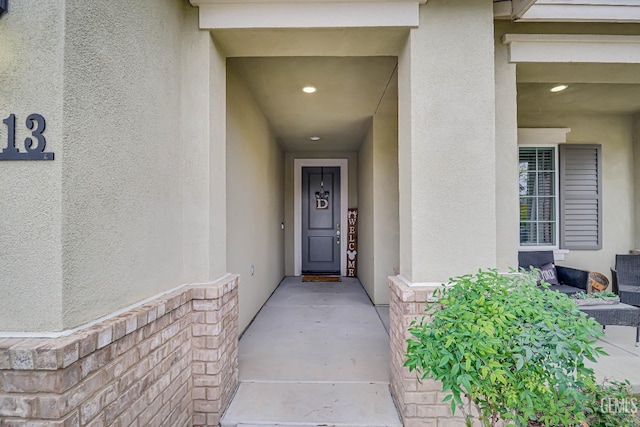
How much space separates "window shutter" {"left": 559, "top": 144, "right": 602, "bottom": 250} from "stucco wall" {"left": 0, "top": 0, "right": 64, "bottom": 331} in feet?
18.4

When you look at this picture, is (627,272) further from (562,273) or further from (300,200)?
(300,200)

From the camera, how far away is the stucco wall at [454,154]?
6.22 ft

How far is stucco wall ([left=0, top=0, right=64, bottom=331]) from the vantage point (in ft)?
3.61

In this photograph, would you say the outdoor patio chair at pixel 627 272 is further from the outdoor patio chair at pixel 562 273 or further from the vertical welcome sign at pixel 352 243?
the vertical welcome sign at pixel 352 243

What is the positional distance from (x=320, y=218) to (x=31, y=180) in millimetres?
5759

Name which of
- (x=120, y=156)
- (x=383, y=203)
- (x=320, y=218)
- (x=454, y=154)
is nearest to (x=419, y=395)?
(x=454, y=154)

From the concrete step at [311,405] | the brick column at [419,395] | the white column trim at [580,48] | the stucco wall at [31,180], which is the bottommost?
the concrete step at [311,405]

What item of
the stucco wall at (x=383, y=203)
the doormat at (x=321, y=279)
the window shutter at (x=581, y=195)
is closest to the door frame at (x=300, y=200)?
the doormat at (x=321, y=279)

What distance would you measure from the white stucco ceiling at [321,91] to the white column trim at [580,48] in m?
1.05

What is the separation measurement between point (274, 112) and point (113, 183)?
321 cm

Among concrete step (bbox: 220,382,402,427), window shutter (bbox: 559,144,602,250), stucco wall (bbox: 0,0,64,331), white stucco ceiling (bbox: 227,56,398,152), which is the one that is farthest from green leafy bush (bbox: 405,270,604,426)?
window shutter (bbox: 559,144,602,250)

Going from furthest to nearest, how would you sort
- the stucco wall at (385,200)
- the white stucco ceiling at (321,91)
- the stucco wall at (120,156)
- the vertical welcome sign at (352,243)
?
the vertical welcome sign at (352,243) → the stucco wall at (385,200) → the white stucco ceiling at (321,91) → the stucco wall at (120,156)

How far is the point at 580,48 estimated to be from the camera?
233cm

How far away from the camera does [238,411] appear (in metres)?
1.99
